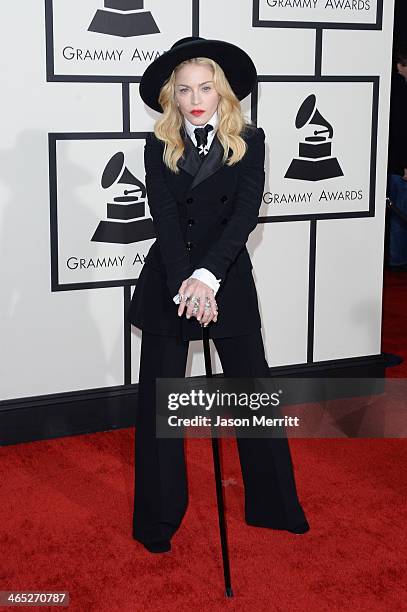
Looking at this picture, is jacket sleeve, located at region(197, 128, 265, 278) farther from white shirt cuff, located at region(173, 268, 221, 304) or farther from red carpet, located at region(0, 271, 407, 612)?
red carpet, located at region(0, 271, 407, 612)

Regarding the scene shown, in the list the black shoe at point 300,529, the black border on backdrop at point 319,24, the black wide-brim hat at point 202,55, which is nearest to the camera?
the black wide-brim hat at point 202,55

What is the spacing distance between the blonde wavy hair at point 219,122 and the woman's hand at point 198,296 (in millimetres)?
397

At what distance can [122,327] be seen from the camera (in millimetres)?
4223

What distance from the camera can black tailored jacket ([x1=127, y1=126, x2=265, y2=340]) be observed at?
281 cm

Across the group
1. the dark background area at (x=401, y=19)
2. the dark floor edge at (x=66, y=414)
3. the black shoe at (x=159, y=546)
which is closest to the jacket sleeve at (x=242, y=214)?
the black shoe at (x=159, y=546)

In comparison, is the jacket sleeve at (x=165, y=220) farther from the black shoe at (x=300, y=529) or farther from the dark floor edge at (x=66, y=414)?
the dark floor edge at (x=66, y=414)

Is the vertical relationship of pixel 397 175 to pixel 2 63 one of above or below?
below

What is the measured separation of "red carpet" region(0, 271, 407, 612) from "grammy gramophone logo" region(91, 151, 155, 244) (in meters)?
0.94

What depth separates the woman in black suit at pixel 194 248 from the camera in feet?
9.02

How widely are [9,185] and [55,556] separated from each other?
1.62 m

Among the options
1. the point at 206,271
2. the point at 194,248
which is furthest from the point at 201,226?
the point at 206,271

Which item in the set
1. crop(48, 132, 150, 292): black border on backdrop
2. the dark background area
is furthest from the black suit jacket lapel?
the dark background area

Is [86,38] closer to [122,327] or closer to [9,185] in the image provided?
[9,185]

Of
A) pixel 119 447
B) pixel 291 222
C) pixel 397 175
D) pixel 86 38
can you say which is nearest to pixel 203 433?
pixel 119 447
